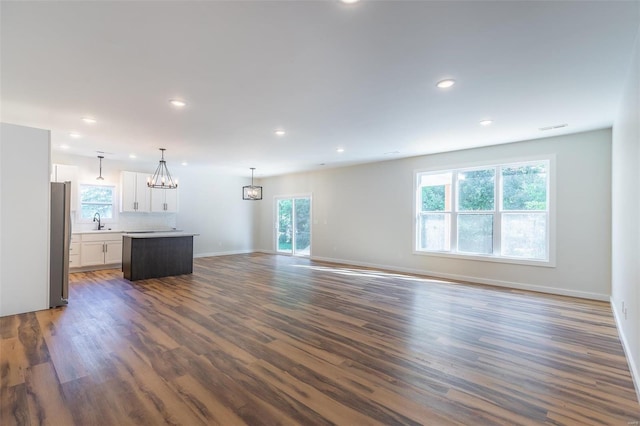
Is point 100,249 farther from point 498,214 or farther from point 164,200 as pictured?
point 498,214

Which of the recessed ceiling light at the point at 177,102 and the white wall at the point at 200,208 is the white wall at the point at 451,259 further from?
the recessed ceiling light at the point at 177,102

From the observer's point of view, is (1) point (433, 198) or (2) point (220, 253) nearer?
(1) point (433, 198)

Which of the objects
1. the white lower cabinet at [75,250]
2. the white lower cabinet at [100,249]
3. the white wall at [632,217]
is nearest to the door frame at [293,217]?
the white lower cabinet at [100,249]

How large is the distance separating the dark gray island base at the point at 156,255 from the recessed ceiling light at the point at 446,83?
5828 millimetres

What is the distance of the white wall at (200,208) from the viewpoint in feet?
23.7

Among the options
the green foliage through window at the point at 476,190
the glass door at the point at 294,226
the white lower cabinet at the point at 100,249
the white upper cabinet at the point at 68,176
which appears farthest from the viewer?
the glass door at the point at 294,226

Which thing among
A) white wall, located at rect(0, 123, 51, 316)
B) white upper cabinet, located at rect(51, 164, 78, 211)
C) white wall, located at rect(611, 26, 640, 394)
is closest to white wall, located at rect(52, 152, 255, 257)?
white upper cabinet, located at rect(51, 164, 78, 211)

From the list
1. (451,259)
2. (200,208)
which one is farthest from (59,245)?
(451,259)

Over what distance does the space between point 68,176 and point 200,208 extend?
3306mm

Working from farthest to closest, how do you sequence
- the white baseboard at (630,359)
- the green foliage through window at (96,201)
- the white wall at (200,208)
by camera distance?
1. the white wall at (200,208)
2. the green foliage through window at (96,201)
3. the white baseboard at (630,359)

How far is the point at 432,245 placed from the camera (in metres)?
6.51

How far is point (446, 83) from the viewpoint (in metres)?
2.98

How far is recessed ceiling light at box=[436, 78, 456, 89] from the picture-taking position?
292cm

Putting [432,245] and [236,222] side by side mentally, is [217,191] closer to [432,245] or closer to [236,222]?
[236,222]
